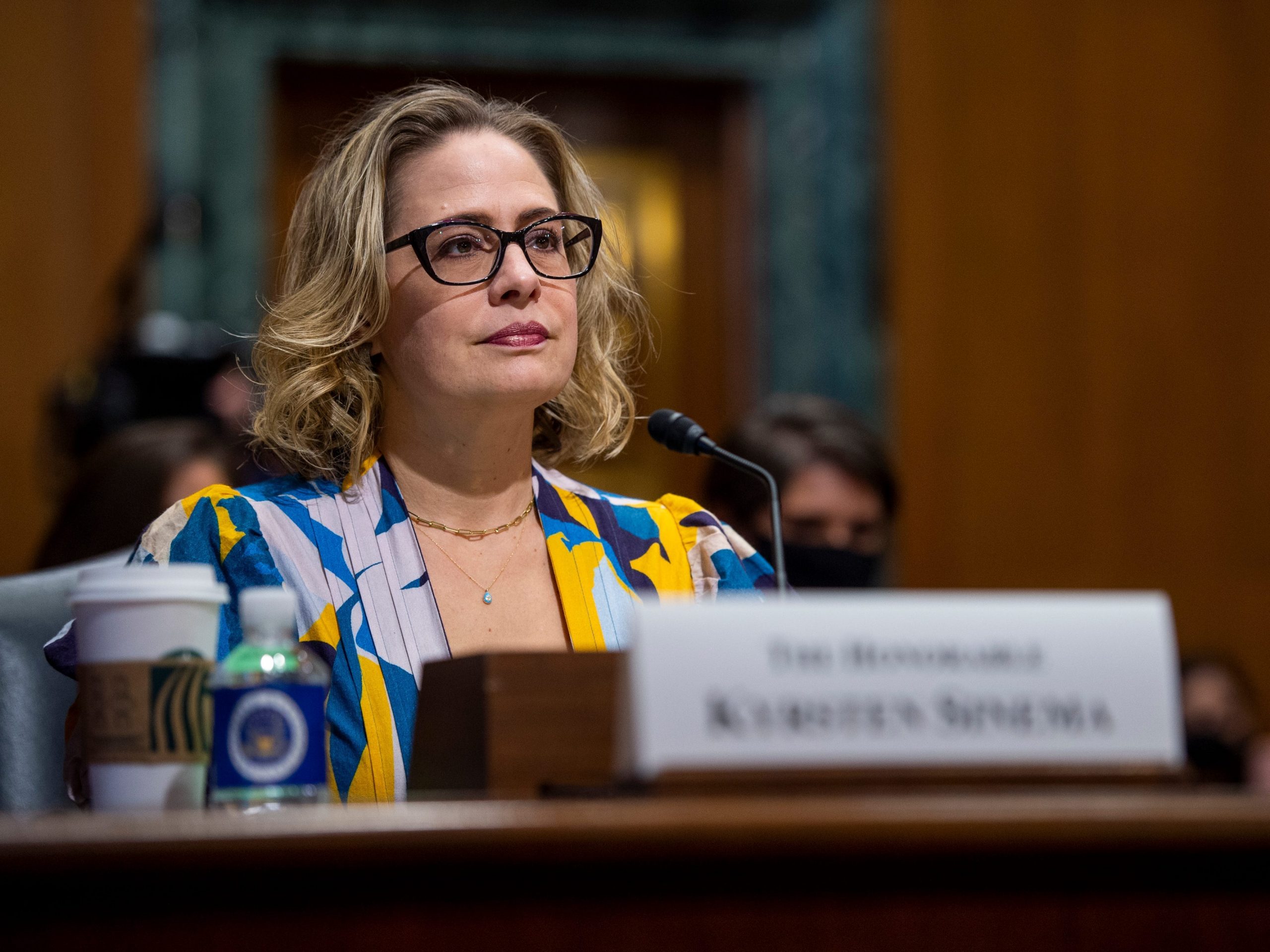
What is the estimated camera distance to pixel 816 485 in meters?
2.79

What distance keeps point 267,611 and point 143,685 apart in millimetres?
86

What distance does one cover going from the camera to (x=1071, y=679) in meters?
0.81

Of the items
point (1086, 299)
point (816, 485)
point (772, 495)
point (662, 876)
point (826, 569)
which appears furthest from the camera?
point (1086, 299)

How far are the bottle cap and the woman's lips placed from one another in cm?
75

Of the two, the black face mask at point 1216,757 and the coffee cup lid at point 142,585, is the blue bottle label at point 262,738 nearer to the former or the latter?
Result: the coffee cup lid at point 142,585

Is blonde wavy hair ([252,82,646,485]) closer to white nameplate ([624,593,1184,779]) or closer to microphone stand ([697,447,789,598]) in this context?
microphone stand ([697,447,789,598])

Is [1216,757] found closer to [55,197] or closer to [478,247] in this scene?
[478,247]

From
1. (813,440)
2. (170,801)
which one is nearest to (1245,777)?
(813,440)

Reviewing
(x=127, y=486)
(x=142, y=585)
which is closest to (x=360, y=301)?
(x=142, y=585)

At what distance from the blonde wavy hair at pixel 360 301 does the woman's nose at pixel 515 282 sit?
149mm

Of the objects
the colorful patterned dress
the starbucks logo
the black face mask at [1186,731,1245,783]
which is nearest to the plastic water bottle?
the starbucks logo

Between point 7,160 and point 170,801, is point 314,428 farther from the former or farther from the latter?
point 7,160

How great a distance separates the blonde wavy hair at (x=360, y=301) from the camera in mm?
1683

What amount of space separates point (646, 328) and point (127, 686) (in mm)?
1293
